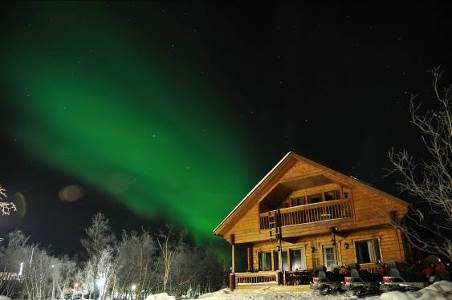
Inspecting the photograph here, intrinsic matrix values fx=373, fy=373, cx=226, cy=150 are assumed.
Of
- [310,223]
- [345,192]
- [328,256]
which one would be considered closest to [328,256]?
[328,256]

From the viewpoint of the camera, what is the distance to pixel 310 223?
21781 mm

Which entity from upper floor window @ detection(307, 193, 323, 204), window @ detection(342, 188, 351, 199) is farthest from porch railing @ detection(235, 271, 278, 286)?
window @ detection(342, 188, 351, 199)

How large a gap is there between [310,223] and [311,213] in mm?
847

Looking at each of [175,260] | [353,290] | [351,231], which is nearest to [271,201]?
[351,231]

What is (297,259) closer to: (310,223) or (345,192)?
(310,223)

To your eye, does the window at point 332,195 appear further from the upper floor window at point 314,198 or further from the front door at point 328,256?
the front door at point 328,256

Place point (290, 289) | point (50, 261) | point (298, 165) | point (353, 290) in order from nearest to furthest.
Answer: point (353, 290) → point (290, 289) → point (298, 165) → point (50, 261)

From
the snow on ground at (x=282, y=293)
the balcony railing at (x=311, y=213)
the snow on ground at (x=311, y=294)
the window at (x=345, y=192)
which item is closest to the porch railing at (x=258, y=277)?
the snow on ground at (x=311, y=294)

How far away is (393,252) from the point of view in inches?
795

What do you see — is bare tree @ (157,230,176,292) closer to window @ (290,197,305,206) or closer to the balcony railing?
the balcony railing

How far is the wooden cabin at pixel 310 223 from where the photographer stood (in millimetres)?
20406

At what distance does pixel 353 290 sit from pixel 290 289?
4.11m

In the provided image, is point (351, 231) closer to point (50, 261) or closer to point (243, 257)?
point (243, 257)

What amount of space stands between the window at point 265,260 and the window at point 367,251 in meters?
6.09
